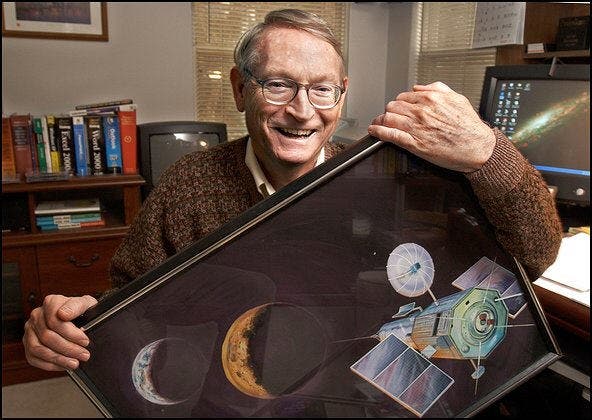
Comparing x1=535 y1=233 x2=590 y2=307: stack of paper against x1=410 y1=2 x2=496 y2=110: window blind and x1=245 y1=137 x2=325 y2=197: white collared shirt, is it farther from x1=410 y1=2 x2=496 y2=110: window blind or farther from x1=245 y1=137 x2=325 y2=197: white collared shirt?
x1=410 y1=2 x2=496 y2=110: window blind

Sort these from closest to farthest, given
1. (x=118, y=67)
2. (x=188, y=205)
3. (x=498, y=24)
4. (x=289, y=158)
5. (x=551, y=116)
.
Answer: (x=289, y=158) < (x=188, y=205) < (x=551, y=116) < (x=498, y=24) < (x=118, y=67)

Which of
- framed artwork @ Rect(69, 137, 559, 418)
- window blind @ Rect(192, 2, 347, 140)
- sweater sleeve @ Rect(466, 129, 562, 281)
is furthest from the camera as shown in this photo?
window blind @ Rect(192, 2, 347, 140)

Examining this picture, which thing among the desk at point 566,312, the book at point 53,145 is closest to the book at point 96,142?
the book at point 53,145

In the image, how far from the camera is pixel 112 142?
93.6 inches

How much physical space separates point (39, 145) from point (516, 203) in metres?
2.20

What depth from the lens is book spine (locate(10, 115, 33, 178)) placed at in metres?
2.25

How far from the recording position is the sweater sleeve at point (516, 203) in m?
0.69

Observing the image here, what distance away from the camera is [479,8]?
6.86ft

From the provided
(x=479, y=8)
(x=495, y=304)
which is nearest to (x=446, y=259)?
(x=495, y=304)

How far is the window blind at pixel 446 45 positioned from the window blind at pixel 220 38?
0.46 m

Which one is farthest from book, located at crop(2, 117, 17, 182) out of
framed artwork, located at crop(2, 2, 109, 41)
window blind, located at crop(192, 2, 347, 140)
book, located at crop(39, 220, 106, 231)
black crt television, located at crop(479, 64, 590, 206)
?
black crt television, located at crop(479, 64, 590, 206)

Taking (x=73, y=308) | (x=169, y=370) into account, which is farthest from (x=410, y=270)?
(x=73, y=308)

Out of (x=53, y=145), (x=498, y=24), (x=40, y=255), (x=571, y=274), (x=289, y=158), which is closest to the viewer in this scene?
(x=289, y=158)

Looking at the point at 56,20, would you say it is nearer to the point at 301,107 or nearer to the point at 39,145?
the point at 39,145
